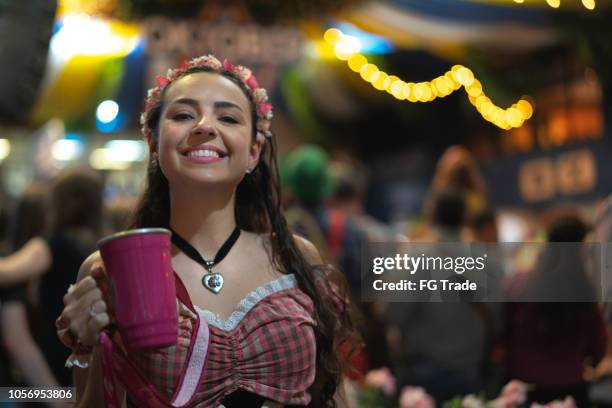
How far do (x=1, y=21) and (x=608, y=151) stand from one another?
6.38 m

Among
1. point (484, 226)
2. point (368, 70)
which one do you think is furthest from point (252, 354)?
point (368, 70)

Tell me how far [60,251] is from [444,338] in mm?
1089

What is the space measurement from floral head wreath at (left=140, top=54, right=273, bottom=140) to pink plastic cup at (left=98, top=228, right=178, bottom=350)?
0.42m

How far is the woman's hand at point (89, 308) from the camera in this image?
1265mm

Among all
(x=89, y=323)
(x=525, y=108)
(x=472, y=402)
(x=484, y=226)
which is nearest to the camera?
(x=89, y=323)

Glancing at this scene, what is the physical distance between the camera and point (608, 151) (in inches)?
291

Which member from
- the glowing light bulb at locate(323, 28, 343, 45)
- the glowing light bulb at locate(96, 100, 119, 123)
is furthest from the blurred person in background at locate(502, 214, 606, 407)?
the glowing light bulb at locate(96, 100, 119, 123)

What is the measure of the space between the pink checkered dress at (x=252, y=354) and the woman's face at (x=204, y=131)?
21 cm

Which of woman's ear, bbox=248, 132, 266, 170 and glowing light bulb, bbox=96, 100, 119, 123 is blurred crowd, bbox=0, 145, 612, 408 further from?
glowing light bulb, bbox=96, 100, 119, 123

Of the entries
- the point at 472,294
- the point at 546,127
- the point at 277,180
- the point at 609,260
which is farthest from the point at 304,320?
the point at 546,127

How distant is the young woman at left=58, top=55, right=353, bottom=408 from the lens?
1.34 m

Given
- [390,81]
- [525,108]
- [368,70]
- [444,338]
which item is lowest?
[444,338]

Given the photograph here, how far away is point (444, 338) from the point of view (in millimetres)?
2471

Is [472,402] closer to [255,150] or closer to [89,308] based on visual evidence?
[255,150]
